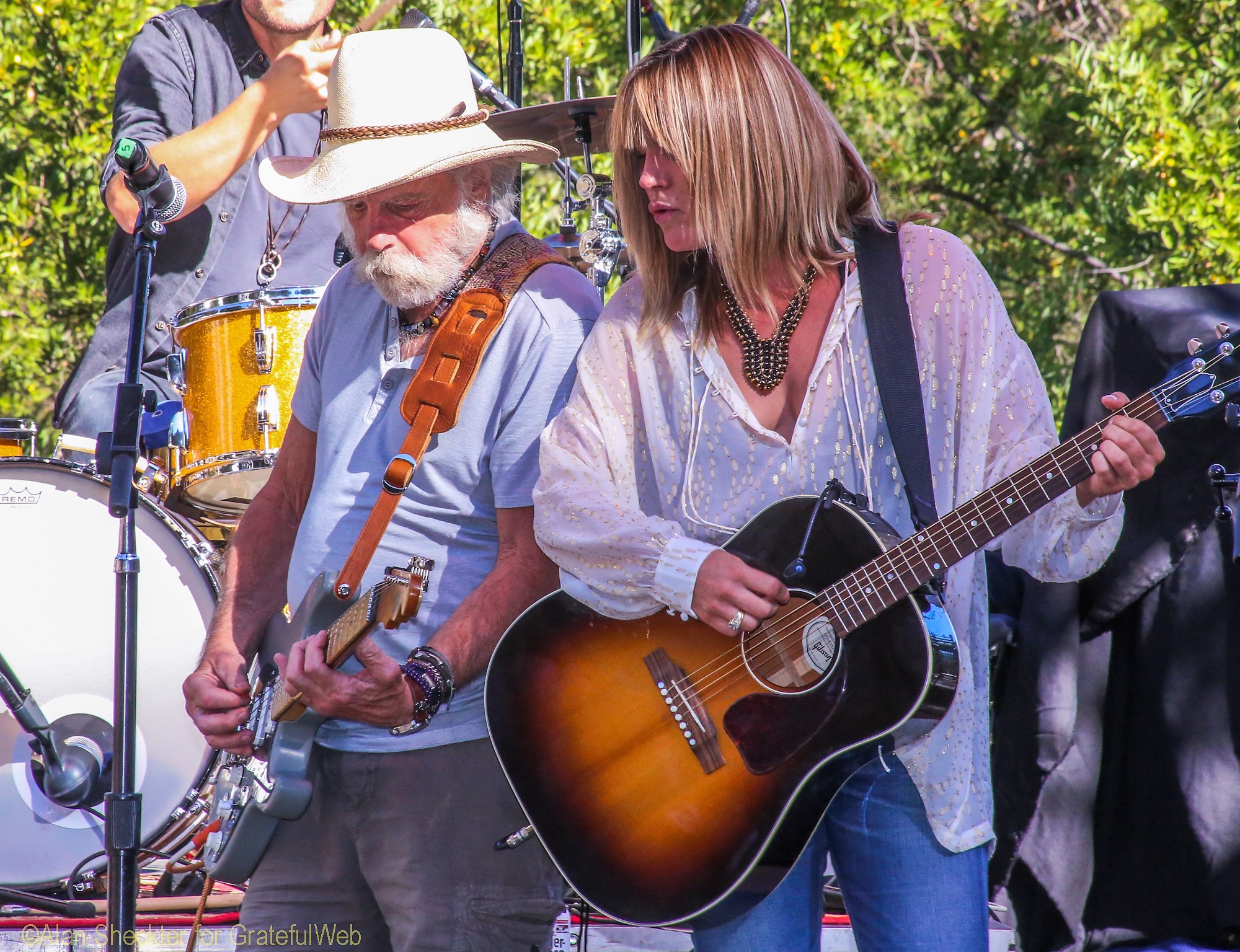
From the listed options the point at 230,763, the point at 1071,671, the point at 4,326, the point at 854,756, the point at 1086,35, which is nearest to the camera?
the point at 854,756

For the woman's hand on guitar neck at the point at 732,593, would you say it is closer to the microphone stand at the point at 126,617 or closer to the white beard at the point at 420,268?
the white beard at the point at 420,268

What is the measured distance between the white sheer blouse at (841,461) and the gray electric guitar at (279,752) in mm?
317

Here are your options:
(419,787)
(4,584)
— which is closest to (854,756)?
(419,787)

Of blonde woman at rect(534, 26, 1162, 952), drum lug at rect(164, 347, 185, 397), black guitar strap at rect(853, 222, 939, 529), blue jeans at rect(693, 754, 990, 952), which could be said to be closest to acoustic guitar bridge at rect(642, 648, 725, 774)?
blonde woman at rect(534, 26, 1162, 952)

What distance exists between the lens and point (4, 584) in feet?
12.2

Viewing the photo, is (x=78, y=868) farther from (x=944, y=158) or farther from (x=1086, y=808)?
(x=944, y=158)

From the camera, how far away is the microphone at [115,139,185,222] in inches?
103

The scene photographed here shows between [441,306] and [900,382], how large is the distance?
0.98m

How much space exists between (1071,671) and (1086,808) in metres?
0.34

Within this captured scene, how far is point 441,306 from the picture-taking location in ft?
8.75

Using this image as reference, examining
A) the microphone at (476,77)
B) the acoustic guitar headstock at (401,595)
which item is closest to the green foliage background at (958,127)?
the microphone at (476,77)

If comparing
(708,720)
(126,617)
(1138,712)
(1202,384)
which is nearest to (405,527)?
(126,617)

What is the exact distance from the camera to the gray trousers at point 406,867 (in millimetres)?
2330

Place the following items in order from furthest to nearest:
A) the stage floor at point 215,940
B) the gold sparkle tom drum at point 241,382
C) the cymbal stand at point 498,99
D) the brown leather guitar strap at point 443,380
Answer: the gold sparkle tom drum at point 241,382 → the cymbal stand at point 498,99 → the stage floor at point 215,940 → the brown leather guitar strap at point 443,380
